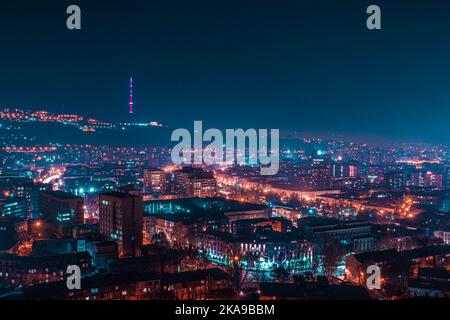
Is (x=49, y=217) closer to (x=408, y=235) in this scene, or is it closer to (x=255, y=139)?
(x=408, y=235)

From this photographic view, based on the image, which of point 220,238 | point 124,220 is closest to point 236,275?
point 220,238

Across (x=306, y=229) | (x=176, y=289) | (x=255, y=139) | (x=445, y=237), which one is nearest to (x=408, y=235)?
(x=445, y=237)

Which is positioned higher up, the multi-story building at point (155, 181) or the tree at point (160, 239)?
the multi-story building at point (155, 181)

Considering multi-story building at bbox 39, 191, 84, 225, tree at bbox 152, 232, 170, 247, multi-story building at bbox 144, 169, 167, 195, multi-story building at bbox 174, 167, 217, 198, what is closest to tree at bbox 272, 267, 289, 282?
tree at bbox 152, 232, 170, 247

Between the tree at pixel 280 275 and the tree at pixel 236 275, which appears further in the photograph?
the tree at pixel 280 275

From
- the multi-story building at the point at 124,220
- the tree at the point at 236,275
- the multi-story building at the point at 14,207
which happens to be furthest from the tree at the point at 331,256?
the multi-story building at the point at 14,207

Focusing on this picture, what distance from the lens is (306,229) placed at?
12516mm

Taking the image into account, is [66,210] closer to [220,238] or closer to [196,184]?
[220,238]

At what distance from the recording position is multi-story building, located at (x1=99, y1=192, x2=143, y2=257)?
1087 cm

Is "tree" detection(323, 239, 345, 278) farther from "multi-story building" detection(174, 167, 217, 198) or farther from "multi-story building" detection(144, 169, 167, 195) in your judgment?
"multi-story building" detection(144, 169, 167, 195)

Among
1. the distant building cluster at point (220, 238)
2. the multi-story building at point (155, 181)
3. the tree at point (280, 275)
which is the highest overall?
the multi-story building at point (155, 181)

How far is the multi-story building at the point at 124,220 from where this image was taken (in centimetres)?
1087

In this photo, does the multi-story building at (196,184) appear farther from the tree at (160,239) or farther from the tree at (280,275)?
the tree at (280,275)

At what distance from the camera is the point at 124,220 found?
434 inches
